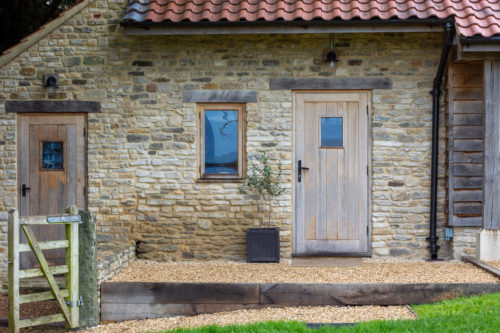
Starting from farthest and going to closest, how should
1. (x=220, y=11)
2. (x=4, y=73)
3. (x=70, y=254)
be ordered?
(x=4, y=73) < (x=220, y=11) < (x=70, y=254)

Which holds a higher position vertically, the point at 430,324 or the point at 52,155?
the point at 52,155

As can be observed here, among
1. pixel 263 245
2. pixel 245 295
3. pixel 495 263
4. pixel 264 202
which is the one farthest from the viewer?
pixel 264 202

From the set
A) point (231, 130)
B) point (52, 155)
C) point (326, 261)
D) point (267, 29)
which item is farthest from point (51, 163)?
point (326, 261)

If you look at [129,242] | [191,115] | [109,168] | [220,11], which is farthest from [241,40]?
[129,242]

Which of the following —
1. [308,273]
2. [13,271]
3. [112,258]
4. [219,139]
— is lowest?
[308,273]

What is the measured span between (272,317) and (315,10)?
169 inches

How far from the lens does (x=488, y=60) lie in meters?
7.43

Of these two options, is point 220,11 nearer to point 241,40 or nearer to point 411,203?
point 241,40

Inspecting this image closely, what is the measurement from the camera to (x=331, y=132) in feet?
27.1

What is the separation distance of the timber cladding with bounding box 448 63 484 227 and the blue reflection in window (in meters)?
5.79

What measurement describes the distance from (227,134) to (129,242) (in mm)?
2175

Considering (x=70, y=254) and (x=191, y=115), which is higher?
(x=191, y=115)

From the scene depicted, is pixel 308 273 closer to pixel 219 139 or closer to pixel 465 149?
pixel 219 139

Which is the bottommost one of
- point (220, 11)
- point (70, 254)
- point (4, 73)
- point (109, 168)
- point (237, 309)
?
point (237, 309)
